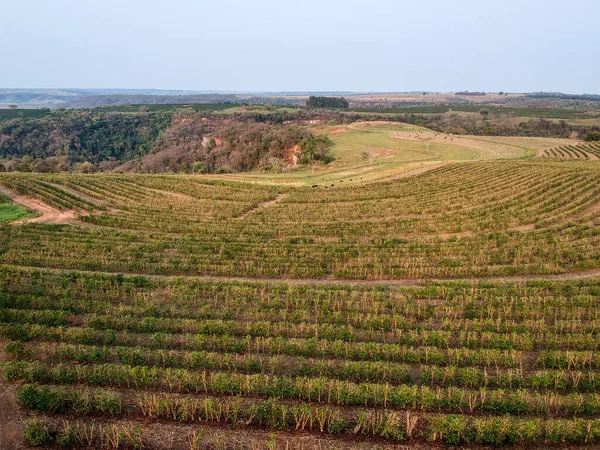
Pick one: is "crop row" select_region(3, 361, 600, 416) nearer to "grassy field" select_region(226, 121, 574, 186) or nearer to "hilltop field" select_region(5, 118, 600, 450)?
"hilltop field" select_region(5, 118, 600, 450)

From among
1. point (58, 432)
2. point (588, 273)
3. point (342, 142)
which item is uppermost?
point (342, 142)

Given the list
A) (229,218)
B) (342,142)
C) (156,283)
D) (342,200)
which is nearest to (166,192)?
(229,218)

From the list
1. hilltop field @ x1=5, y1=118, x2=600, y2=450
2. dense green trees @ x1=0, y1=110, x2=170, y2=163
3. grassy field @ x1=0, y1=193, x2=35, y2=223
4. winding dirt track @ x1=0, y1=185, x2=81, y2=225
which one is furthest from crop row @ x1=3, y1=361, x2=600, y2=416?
A: dense green trees @ x1=0, y1=110, x2=170, y2=163

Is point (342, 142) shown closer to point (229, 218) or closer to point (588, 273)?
point (229, 218)

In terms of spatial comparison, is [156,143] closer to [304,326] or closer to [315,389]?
[304,326]

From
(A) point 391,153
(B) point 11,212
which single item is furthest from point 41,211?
(A) point 391,153

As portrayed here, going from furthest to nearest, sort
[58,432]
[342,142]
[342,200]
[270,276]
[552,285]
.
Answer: [342,142] < [342,200] < [270,276] < [552,285] < [58,432]

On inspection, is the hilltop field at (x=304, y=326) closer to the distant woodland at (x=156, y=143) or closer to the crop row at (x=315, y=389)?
the crop row at (x=315, y=389)
